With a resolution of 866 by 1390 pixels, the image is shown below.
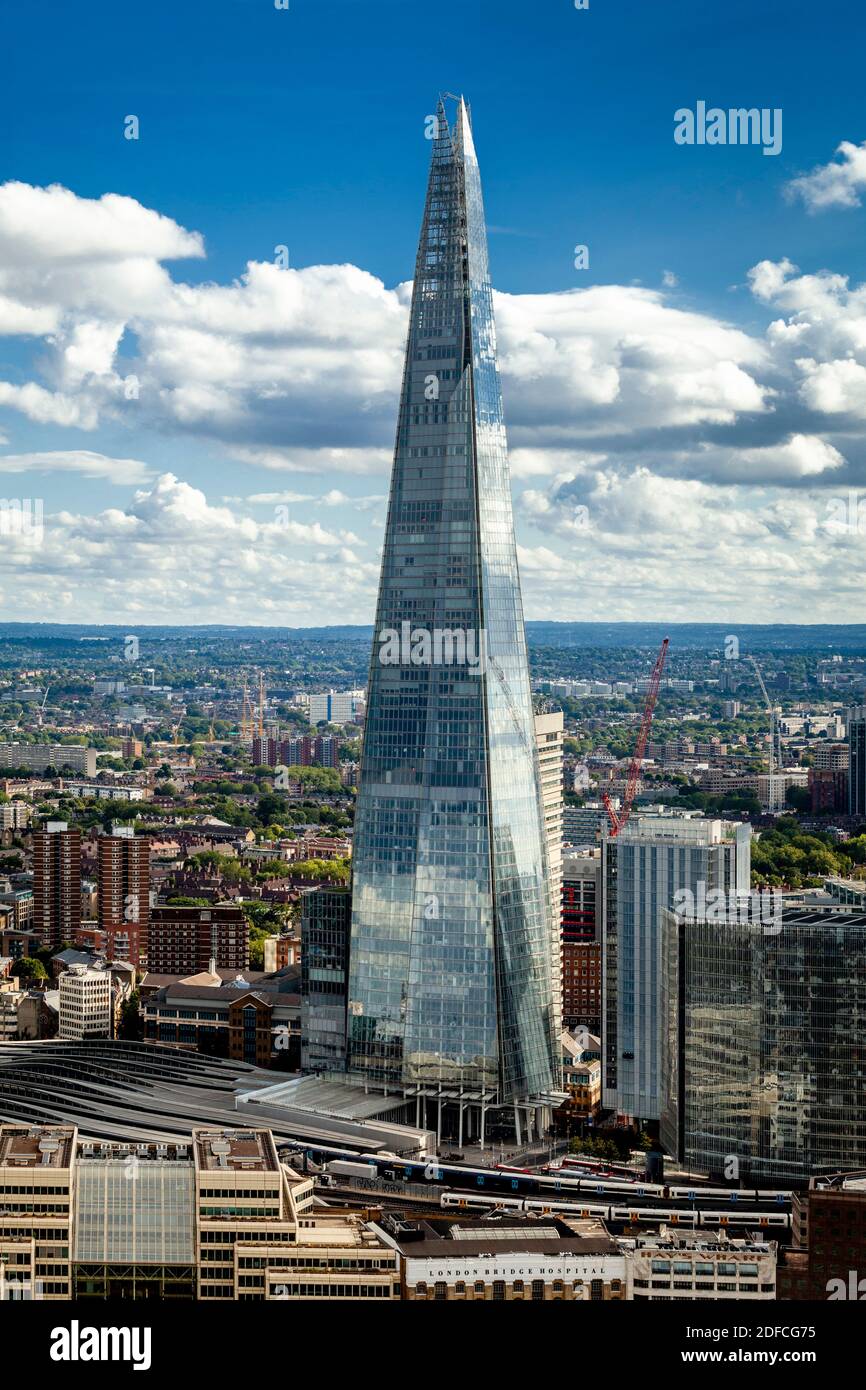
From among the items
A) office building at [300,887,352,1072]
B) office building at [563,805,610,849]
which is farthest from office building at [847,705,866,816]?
office building at [300,887,352,1072]

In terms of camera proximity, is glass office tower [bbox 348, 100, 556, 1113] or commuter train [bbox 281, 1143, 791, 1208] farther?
glass office tower [bbox 348, 100, 556, 1113]

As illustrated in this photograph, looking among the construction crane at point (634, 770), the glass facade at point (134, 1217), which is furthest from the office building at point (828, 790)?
the glass facade at point (134, 1217)

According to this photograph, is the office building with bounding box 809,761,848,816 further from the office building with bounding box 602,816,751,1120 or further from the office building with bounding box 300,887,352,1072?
the office building with bounding box 300,887,352,1072

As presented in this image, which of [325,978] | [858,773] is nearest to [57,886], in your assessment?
[325,978]

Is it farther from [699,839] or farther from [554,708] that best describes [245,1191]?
[554,708]

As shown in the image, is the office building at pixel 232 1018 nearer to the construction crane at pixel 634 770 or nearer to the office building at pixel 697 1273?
the construction crane at pixel 634 770
